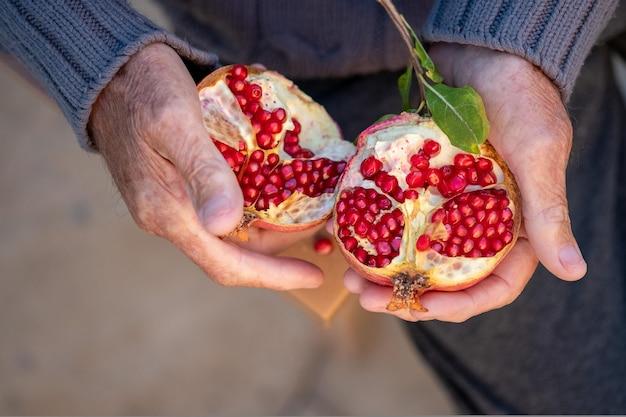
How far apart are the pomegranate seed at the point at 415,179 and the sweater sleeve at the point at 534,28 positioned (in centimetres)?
25

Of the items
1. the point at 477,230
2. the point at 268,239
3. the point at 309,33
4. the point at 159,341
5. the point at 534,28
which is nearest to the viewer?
the point at 477,230

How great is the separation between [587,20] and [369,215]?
1.71ft

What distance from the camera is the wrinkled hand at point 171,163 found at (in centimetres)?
119

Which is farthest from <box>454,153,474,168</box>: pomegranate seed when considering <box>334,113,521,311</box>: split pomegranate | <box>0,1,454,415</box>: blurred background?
<box>0,1,454,415</box>: blurred background

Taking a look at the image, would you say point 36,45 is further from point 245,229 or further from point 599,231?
point 599,231

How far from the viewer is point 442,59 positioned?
4.91 feet

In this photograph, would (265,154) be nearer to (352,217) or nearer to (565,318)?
(352,217)

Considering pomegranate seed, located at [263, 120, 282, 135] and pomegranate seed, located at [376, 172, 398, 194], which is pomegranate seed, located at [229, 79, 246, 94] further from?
pomegranate seed, located at [376, 172, 398, 194]

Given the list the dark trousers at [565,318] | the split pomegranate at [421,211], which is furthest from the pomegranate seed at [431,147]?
the dark trousers at [565,318]

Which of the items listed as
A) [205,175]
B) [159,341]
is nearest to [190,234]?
[205,175]

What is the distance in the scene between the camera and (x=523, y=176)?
1.26m

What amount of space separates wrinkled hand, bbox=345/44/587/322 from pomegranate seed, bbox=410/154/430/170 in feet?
0.39

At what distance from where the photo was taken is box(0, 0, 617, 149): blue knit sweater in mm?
A: 1356

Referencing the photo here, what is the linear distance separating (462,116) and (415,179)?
0.13 m
